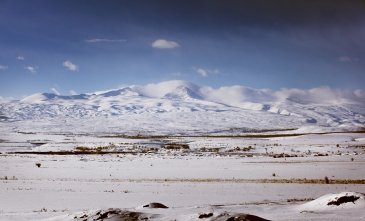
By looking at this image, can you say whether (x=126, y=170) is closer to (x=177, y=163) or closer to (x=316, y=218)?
(x=177, y=163)

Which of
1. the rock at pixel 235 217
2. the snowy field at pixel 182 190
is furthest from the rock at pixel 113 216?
the rock at pixel 235 217

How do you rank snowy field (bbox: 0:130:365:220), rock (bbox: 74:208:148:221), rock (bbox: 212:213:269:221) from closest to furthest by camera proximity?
rock (bbox: 212:213:269:221) → rock (bbox: 74:208:148:221) → snowy field (bbox: 0:130:365:220)

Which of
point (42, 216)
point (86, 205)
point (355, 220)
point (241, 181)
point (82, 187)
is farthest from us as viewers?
point (241, 181)

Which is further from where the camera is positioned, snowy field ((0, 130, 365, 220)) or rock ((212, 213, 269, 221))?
snowy field ((0, 130, 365, 220))

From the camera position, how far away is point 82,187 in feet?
91.9

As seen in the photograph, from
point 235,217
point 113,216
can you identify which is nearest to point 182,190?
point 113,216

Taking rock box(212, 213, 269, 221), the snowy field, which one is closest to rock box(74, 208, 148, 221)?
the snowy field

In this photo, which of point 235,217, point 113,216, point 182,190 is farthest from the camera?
point 182,190

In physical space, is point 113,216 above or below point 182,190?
above

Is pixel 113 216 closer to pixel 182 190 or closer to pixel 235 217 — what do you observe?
pixel 235 217

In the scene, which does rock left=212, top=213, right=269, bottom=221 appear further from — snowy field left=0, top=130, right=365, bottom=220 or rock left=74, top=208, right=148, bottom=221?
rock left=74, top=208, right=148, bottom=221

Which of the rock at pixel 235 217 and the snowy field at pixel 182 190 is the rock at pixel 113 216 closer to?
the snowy field at pixel 182 190

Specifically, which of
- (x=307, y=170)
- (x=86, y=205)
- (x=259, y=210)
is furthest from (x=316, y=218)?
(x=307, y=170)

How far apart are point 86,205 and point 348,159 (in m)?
32.8
